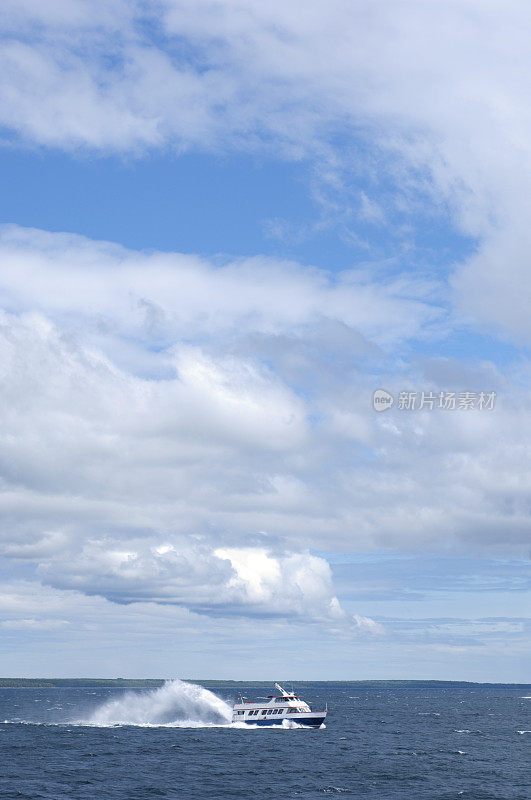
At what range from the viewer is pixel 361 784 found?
114 m

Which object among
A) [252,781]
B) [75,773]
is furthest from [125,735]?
[252,781]

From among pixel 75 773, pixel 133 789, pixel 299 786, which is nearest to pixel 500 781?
pixel 299 786

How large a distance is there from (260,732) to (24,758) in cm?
6676

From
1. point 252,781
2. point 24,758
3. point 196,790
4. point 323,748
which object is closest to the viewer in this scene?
point 196,790

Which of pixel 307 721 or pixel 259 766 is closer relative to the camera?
pixel 259 766

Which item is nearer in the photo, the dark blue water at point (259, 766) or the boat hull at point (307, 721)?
the dark blue water at point (259, 766)

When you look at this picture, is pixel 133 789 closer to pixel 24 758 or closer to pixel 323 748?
pixel 24 758

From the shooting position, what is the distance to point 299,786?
370 feet

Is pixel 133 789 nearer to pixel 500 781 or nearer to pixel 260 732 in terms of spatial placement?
pixel 500 781

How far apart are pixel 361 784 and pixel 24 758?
2742 inches

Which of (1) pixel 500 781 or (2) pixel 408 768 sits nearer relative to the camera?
(1) pixel 500 781

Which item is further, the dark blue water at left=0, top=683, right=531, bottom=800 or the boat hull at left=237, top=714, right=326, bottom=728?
the boat hull at left=237, top=714, right=326, bottom=728

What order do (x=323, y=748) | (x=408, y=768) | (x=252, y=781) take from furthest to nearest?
1. (x=323, y=748)
2. (x=408, y=768)
3. (x=252, y=781)

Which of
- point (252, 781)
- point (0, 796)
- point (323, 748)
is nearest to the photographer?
point (0, 796)
